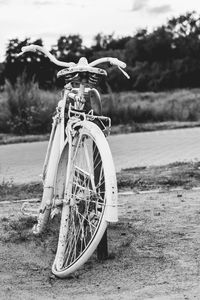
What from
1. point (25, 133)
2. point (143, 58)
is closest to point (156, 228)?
point (25, 133)

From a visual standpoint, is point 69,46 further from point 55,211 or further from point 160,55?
point 55,211

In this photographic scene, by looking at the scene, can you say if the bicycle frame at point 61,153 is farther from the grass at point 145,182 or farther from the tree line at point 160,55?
the tree line at point 160,55

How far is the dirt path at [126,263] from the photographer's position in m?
3.47

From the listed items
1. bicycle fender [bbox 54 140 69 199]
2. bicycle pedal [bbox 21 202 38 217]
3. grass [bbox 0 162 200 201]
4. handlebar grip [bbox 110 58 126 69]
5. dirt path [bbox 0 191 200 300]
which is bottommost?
grass [bbox 0 162 200 201]

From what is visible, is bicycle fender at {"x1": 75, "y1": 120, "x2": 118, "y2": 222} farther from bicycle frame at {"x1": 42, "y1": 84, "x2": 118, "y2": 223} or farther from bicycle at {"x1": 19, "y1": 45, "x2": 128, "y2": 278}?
bicycle frame at {"x1": 42, "y1": 84, "x2": 118, "y2": 223}

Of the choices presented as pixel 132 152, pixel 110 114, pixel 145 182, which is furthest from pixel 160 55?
pixel 145 182

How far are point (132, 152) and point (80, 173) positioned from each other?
7.98 metres

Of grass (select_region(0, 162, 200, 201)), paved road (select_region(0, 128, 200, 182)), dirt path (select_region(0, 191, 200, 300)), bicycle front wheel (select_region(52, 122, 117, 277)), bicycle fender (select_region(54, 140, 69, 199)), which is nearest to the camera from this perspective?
dirt path (select_region(0, 191, 200, 300))

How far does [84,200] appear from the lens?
3.86 m

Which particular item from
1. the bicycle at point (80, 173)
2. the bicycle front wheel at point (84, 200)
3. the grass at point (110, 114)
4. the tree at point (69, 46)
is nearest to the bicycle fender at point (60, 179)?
the bicycle at point (80, 173)

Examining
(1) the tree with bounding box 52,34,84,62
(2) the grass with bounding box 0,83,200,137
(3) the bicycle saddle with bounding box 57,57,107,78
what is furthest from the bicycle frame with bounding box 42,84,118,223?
(1) the tree with bounding box 52,34,84,62

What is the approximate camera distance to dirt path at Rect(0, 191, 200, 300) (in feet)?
11.4

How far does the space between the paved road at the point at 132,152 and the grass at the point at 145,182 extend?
45.8 inches

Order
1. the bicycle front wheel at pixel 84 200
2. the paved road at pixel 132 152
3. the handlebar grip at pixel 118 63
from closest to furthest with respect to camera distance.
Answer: the bicycle front wheel at pixel 84 200, the handlebar grip at pixel 118 63, the paved road at pixel 132 152
